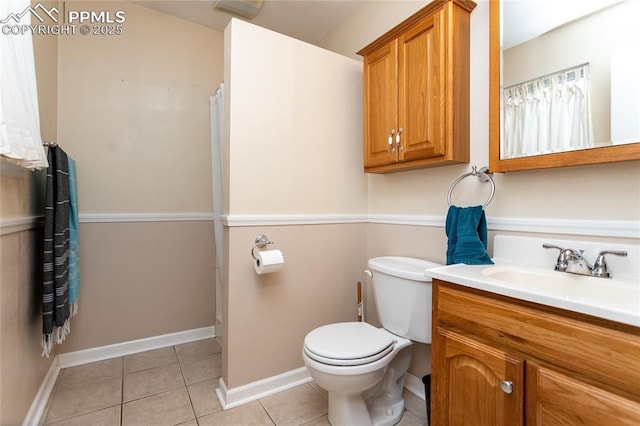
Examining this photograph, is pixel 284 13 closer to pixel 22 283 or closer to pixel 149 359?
pixel 22 283

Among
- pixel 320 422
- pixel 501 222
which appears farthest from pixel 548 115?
pixel 320 422

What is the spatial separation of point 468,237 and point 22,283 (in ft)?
6.59

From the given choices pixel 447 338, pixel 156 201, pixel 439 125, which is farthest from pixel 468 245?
pixel 156 201

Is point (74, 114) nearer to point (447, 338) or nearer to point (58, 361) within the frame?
point (58, 361)

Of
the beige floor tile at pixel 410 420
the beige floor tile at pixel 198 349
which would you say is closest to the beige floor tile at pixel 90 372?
the beige floor tile at pixel 198 349

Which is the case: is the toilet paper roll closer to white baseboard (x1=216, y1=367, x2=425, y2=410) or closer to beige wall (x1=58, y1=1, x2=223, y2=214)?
white baseboard (x1=216, y1=367, x2=425, y2=410)

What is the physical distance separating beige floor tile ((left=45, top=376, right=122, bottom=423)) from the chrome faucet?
7.47ft

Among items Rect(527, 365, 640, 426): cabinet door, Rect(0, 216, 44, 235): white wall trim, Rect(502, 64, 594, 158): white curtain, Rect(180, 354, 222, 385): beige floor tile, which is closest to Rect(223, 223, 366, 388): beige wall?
Rect(180, 354, 222, 385): beige floor tile

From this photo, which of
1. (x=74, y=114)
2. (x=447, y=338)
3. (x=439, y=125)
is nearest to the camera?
(x=447, y=338)

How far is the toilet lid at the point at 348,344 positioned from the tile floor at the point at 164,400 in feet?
1.50

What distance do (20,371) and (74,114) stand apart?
1633 millimetres

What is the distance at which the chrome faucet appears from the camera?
106 cm

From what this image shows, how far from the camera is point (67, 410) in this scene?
5.33 feet

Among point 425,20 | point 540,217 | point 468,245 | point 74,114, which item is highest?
point 425,20
